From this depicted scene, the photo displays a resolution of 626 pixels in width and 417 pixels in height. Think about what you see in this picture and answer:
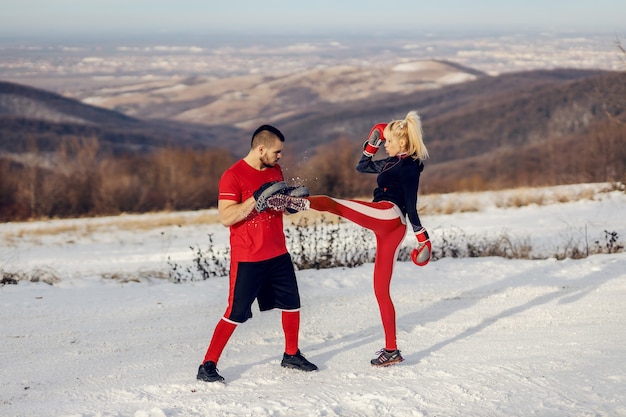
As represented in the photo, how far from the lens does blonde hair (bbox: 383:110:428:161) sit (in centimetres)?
618

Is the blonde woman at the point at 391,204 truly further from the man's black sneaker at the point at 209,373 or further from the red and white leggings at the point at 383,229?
the man's black sneaker at the point at 209,373

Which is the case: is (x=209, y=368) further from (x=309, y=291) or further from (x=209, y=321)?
(x=309, y=291)

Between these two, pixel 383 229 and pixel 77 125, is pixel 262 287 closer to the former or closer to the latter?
pixel 383 229

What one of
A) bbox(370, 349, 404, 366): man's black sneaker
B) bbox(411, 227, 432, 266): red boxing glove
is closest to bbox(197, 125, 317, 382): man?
bbox(370, 349, 404, 366): man's black sneaker

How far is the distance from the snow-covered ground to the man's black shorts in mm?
592

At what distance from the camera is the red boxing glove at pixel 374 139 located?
6.48 metres

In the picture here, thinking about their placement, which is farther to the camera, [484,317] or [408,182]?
[484,317]

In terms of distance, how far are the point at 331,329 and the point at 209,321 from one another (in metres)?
1.39

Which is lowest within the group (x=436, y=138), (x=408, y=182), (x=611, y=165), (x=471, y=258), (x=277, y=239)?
(x=436, y=138)

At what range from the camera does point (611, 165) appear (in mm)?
38125

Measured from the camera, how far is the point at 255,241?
5926 millimetres

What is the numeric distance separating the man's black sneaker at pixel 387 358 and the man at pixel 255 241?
81 centimetres

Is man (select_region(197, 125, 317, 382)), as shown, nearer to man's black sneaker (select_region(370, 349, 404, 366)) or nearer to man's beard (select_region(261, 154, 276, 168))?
man's beard (select_region(261, 154, 276, 168))

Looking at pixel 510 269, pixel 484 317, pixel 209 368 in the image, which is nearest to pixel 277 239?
pixel 209 368
